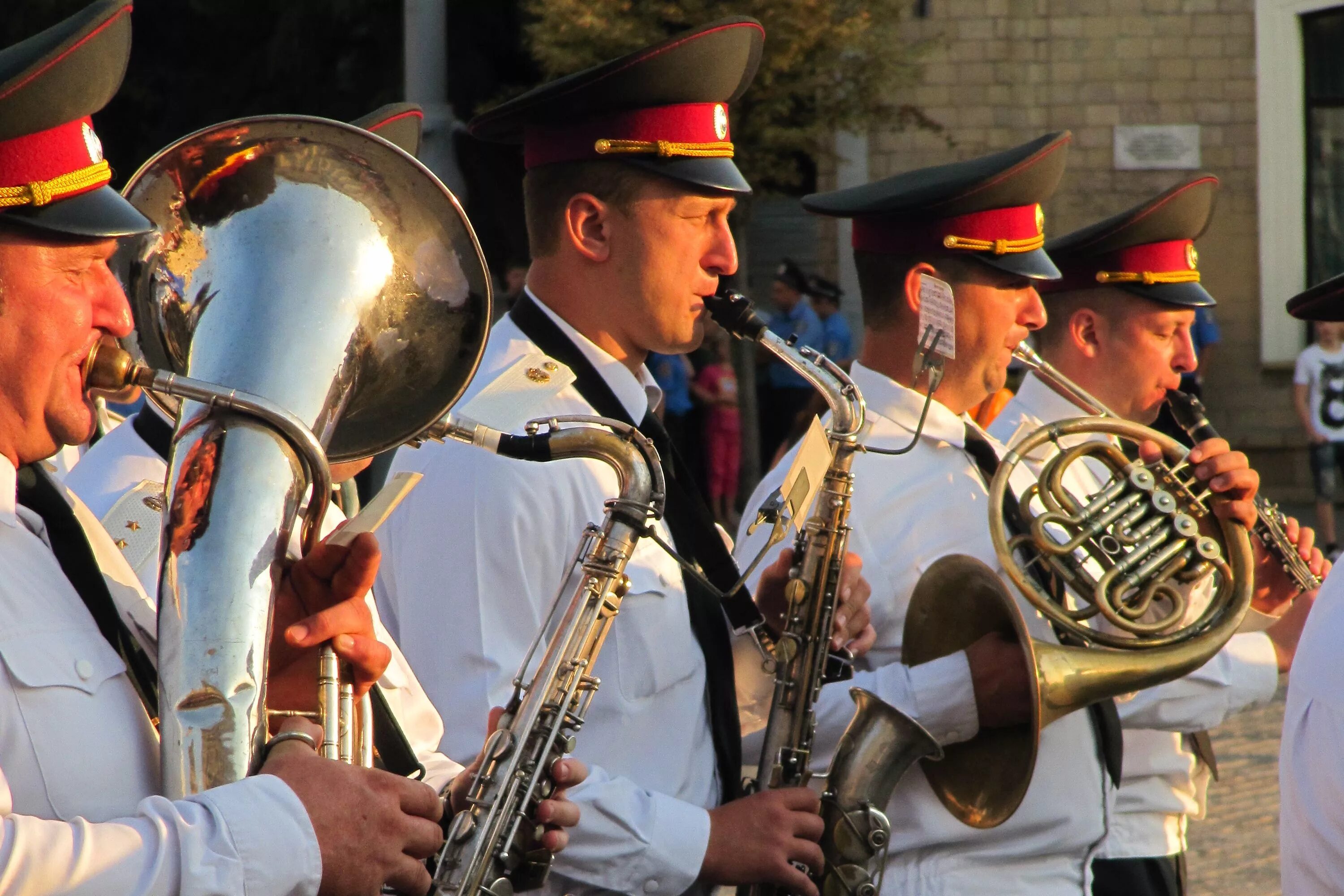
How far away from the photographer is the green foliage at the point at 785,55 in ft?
38.5

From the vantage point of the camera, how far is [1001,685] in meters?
3.30

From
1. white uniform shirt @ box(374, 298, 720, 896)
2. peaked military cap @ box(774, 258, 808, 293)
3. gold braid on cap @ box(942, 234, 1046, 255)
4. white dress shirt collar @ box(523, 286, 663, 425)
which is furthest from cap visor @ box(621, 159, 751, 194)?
peaked military cap @ box(774, 258, 808, 293)

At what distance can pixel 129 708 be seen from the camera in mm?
2025

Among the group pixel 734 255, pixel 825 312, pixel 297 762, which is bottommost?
pixel 825 312

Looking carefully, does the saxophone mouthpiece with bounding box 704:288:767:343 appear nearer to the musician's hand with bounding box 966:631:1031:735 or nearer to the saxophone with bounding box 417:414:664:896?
the saxophone with bounding box 417:414:664:896

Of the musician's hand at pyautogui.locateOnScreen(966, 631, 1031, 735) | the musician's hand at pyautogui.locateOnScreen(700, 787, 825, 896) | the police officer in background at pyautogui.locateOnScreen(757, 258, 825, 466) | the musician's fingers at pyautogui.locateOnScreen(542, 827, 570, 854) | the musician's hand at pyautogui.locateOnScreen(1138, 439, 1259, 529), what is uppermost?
the musician's hand at pyautogui.locateOnScreen(1138, 439, 1259, 529)

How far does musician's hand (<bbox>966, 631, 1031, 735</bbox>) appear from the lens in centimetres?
329

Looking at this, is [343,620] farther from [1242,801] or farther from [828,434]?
[1242,801]

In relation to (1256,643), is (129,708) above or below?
above

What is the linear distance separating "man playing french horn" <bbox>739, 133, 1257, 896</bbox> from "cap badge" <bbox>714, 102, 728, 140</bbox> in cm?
59

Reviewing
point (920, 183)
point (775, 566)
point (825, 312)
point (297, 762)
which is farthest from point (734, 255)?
point (825, 312)

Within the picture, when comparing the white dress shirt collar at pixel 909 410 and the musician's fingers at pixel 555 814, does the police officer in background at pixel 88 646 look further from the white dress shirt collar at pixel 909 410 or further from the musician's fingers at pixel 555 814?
the white dress shirt collar at pixel 909 410

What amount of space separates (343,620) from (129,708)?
0.28m

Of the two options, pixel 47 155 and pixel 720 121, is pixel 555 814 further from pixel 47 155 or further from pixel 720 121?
pixel 720 121
